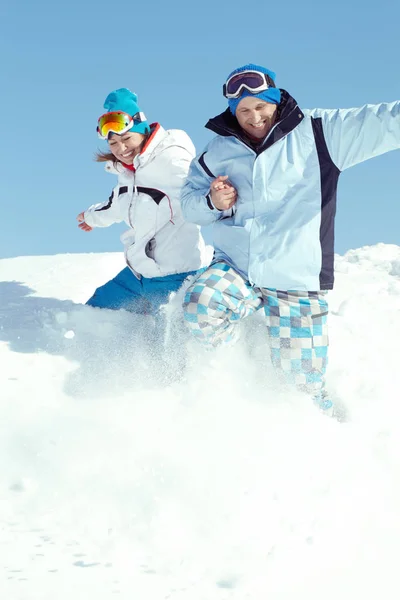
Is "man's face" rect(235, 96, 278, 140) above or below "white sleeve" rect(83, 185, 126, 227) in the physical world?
above

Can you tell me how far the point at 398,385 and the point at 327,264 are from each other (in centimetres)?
123

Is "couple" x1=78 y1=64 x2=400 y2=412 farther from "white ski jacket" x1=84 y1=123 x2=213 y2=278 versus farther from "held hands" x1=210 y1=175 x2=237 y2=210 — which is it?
"white ski jacket" x1=84 y1=123 x2=213 y2=278

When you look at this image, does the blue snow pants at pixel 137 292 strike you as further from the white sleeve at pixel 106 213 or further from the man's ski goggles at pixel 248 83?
the man's ski goggles at pixel 248 83

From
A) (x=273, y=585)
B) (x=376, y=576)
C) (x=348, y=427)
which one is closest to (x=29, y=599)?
(x=273, y=585)

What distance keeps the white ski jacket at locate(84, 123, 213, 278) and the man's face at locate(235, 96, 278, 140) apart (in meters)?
0.68

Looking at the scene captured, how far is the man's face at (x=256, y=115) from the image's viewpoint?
3658 mm

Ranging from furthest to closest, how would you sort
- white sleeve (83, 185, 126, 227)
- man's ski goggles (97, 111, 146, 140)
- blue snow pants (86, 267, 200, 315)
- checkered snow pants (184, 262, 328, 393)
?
1. white sleeve (83, 185, 126, 227)
2. blue snow pants (86, 267, 200, 315)
3. man's ski goggles (97, 111, 146, 140)
4. checkered snow pants (184, 262, 328, 393)

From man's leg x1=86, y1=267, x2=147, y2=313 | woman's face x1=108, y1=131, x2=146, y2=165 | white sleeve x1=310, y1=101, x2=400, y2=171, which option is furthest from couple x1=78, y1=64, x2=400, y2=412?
man's leg x1=86, y1=267, x2=147, y2=313

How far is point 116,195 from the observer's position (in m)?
4.81

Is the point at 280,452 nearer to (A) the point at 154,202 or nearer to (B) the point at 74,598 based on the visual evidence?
(B) the point at 74,598

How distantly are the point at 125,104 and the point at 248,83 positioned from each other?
1081 mm

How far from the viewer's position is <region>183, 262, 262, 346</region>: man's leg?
3729 millimetres

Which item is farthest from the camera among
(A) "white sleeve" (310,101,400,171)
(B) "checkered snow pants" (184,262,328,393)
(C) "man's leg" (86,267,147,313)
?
(C) "man's leg" (86,267,147,313)

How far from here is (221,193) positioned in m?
3.64
